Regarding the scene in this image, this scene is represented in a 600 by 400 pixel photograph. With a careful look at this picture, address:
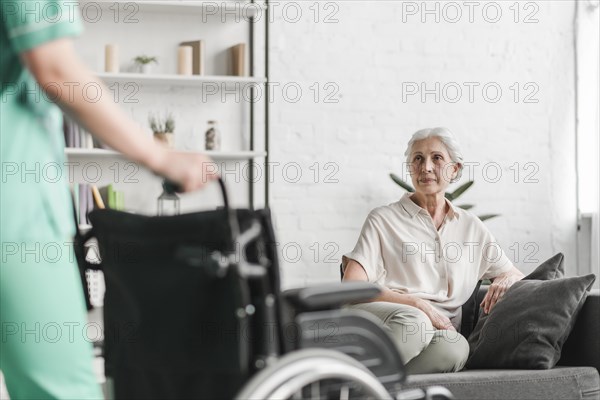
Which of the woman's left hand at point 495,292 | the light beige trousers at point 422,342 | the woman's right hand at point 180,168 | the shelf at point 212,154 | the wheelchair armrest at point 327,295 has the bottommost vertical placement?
the light beige trousers at point 422,342

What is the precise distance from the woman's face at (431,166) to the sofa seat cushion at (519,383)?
75 cm

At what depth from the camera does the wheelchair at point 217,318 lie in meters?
1.44

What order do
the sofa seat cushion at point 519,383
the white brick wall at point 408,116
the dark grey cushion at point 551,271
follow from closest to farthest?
the sofa seat cushion at point 519,383
the dark grey cushion at point 551,271
the white brick wall at point 408,116

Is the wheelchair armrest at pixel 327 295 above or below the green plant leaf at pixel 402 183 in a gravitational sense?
below

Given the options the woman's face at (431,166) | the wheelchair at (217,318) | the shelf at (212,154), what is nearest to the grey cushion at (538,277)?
the woman's face at (431,166)

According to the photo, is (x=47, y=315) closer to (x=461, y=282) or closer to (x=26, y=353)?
(x=26, y=353)

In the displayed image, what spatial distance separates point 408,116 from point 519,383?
244 cm

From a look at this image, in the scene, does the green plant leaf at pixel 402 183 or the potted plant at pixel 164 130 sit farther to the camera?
the green plant leaf at pixel 402 183

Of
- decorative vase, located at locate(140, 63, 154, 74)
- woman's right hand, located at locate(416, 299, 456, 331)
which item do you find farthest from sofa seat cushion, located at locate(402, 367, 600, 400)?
decorative vase, located at locate(140, 63, 154, 74)

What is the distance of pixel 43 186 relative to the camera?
1318mm

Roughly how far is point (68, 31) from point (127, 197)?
11.0ft

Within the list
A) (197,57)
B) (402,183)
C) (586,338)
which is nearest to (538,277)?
(586,338)

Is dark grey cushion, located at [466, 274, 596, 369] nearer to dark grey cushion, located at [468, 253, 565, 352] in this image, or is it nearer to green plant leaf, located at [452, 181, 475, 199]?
dark grey cushion, located at [468, 253, 565, 352]

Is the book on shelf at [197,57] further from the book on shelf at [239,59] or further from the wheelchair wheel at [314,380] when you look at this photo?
the wheelchair wheel at [314,380]
